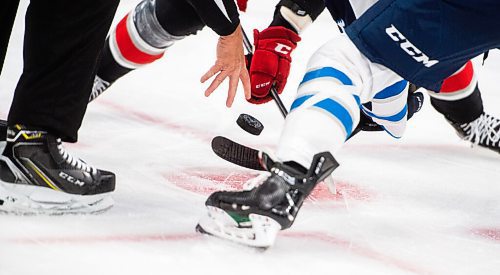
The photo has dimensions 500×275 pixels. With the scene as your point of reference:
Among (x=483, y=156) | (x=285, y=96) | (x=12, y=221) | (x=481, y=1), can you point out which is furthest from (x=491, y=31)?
(x=285, y=96)

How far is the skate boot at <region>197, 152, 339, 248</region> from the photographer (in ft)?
4.12

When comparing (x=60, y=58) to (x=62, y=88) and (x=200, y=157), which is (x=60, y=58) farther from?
(x=200, y=157)

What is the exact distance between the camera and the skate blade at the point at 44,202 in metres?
1.36

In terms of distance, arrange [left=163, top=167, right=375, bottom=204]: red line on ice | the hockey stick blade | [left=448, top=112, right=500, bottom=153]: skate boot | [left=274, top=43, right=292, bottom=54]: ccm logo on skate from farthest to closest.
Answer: [left=448, top=112, right=500, bottom=153]: skate boot → [left=274, top=43, right=292, bottom=54]: ccm logo on skate → [left=163, top=167, right=375, bottom=204]: red line on ice → the hockey stick blade

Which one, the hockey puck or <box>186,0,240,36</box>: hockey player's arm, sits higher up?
<box>186,0,240,36</box>: hockey player's arm

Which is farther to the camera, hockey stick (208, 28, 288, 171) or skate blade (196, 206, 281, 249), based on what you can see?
hockey stick (208, 28, 288, 171)

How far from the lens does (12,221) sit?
51.8 inches

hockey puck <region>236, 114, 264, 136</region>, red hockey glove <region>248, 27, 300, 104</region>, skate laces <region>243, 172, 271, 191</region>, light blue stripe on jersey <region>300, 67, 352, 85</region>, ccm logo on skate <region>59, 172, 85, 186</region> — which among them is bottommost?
ccm logo on skate <region>59, 172, 85, 186</region>

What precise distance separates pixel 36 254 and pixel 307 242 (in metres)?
0.45

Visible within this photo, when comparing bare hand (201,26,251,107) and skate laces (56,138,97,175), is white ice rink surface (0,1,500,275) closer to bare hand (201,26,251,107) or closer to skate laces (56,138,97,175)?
skate laces (56,138,97,175)

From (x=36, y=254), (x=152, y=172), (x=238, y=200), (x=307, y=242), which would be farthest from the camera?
(x=152, y=172)

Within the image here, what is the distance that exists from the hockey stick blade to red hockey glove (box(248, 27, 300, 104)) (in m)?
0.41

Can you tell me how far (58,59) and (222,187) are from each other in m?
0.48

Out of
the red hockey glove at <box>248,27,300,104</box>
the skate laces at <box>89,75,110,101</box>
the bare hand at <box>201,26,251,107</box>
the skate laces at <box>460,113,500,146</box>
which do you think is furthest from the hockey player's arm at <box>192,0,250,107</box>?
the skate laces at <box>460,113,500,146</box>
